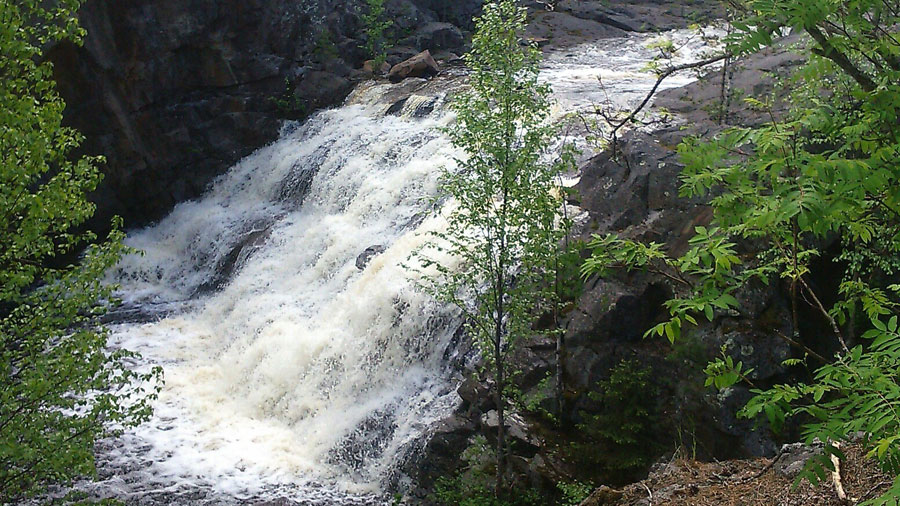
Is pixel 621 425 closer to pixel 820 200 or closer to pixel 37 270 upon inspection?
pixel 820 200

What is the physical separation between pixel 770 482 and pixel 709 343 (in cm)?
255

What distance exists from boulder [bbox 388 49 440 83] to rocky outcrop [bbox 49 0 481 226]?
4.56ft

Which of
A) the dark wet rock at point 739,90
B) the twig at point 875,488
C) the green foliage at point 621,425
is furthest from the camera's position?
the dark wet rock at point 739,90

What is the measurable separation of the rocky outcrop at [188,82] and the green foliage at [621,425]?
1385 centimetres

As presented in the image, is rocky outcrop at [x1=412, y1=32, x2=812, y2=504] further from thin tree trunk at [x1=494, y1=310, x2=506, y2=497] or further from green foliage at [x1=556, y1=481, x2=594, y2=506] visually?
thin tree trunk at [x1=494, y1=310, x2=506, y2=497]

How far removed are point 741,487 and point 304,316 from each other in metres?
8.47

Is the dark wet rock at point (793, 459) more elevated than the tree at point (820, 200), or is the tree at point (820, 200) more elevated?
the tree at point (820, 200)

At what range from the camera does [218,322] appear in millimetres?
14555

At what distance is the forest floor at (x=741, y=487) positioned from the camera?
17.3 feet

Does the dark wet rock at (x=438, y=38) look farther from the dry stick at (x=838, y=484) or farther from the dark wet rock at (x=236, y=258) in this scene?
the dry stick at (x=838, y=484)

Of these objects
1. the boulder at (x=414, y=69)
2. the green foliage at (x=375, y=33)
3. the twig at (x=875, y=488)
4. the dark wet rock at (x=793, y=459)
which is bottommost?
the dark wet rock at (x=793, y=459)

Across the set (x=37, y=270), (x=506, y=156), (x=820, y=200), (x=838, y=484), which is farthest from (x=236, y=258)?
(x=820, y=200)

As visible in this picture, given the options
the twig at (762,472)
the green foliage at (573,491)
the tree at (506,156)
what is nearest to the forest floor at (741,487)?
the twig at (762,472)

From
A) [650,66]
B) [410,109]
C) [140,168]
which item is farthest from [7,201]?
[140,168]
